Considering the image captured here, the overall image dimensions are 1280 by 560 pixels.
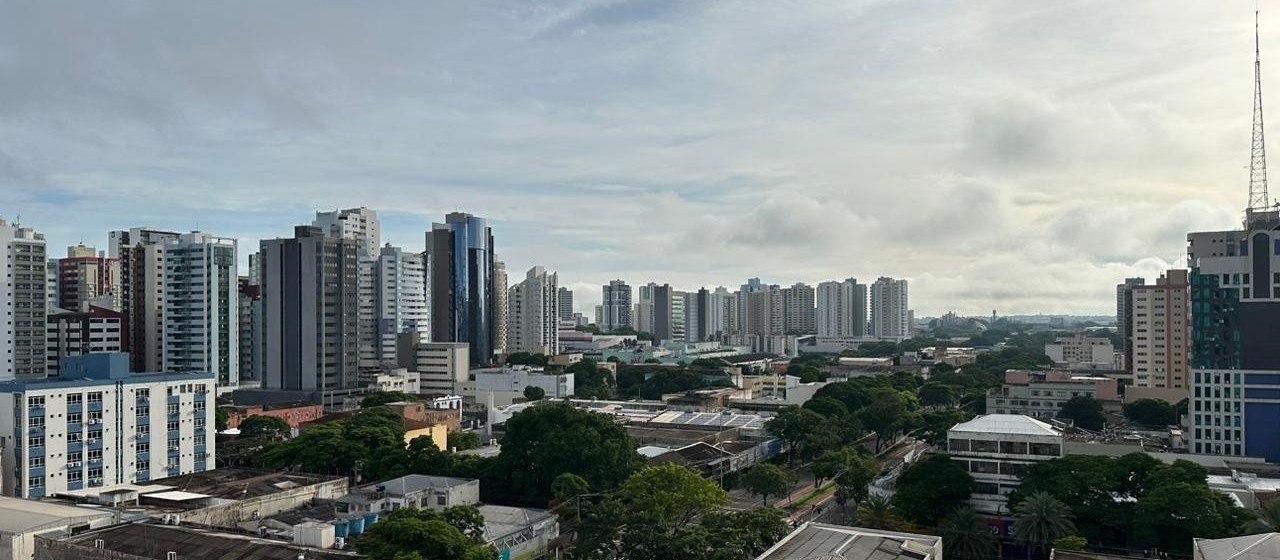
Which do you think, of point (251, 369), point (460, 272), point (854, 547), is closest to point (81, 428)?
point (854, 547)

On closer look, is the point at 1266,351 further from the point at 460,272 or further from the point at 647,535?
the point at 460,272

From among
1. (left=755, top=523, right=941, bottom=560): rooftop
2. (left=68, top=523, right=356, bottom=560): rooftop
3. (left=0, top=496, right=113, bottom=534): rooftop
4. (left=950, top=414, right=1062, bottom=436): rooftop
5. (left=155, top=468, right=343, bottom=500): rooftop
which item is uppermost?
(left=950, top=414, right=1062, bottom=436): rooftop

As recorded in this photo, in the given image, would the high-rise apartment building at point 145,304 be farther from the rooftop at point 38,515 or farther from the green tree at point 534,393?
the rooftop at point 38,515

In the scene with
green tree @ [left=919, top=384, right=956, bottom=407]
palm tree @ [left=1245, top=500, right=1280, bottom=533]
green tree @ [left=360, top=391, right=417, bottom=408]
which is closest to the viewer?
palm tree @ [left=1245, top=500, right=1280, bottom=533]

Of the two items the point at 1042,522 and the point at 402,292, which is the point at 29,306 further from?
the point at 1042,522

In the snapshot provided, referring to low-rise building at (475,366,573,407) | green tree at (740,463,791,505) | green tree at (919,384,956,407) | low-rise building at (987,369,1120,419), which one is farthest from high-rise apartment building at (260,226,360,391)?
low-rise building at (987,369,1120,419)

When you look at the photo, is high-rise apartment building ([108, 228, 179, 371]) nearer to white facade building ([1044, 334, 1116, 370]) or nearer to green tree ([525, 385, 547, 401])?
green tree ([525, 385, 547, 401])

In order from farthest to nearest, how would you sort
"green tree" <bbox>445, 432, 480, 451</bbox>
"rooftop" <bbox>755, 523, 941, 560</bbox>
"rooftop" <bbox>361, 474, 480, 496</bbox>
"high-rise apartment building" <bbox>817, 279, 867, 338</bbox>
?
"high-rise apartment building" <bbox>817, 279, 867, 338</bbox> < "green tree" <bbox>445, 432, 480, 451</bbox> < "rooftop" <bbox>361, 474, 480, 496</bbox> < "rooftop" <bbox>755, 523, 941, 560</bbox>

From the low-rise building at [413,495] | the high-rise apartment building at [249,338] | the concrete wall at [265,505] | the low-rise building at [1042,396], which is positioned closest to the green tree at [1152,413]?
the low-rise building at [1042,396]
